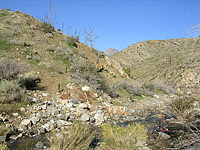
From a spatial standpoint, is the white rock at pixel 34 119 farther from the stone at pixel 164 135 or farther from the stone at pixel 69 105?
the stone at pixel 164 135

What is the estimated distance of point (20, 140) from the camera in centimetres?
486

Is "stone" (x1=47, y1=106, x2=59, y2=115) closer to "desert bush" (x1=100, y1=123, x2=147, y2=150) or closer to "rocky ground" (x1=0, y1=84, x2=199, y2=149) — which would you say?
"rocky ground" (x1=0, y1=84, x2=199, y2=149)

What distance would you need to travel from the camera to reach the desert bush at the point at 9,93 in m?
6.49

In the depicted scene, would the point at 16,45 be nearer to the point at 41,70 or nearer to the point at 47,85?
the point at 41,70

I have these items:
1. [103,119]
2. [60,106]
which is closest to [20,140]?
[60,106]

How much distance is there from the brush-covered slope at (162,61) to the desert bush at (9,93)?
1762cm

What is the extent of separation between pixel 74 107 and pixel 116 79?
380 inches

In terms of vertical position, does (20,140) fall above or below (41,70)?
below

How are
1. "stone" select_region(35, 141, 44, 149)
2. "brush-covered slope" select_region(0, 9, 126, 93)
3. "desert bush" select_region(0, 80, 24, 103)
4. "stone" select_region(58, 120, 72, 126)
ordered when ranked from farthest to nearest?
1. "brush-covered slope" select_region(0, 9, 126, 93)
2. "desert bush" select_region(0, 80, 24, 103)
3. "stone" select_region(58, 120, 72, 126)
4. "stone" select_region(35, 141, 44, 149)

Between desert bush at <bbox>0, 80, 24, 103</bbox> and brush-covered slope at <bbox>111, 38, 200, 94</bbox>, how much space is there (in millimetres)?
17623

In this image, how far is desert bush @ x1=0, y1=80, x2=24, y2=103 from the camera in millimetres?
6486

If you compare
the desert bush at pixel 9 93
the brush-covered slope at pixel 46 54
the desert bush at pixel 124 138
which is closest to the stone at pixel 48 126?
the desert bush at pixel 9 93

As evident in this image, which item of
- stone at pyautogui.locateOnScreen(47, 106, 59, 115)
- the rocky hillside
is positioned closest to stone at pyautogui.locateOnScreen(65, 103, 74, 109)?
the rocky hillside

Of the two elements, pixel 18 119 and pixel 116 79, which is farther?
pixel 116 79
